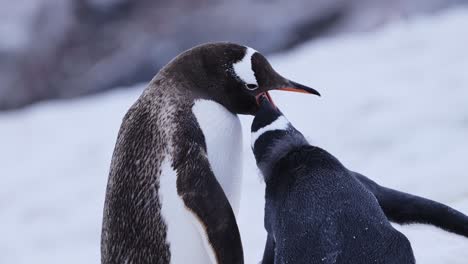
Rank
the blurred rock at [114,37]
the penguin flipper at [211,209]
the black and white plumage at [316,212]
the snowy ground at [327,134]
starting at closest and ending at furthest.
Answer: the black and white plumage at [316,212] < the penguin flipper at [211,209] < the snowy ground at [327,134] < the blurred rock at [114,37]

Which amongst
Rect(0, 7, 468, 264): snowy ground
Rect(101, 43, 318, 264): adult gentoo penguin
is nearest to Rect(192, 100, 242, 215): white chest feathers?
Rect(101, 43, 318, 264): adult gentoo penguin

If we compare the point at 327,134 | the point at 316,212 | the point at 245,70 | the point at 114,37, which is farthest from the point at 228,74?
the point at 114,37

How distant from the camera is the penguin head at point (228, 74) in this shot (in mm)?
2219

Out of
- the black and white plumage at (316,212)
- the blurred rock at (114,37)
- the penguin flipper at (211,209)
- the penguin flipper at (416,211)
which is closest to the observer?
the black and white plumage at (316,212)

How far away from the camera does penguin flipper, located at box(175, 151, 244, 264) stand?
2027 mm

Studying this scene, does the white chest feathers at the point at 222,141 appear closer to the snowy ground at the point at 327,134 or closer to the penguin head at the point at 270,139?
the penguin head at the point at 270,139

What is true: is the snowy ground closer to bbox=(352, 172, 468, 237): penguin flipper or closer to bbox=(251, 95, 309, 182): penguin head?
bbox=(352, 172, 468, 237): penguin flipper

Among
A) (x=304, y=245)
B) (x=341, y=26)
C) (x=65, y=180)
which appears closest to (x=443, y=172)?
(x=304, y=245)

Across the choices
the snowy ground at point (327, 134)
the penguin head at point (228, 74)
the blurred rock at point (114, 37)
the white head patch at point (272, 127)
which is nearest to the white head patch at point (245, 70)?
Result: the penguin head at point (228, 74)

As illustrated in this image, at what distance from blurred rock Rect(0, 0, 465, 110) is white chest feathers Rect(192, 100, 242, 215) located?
12.4ft

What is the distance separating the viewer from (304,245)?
1.83 meters

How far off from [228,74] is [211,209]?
379mm

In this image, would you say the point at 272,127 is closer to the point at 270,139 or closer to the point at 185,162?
the point at 270,139

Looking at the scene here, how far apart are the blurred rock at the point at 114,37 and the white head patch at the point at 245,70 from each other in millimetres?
3791
